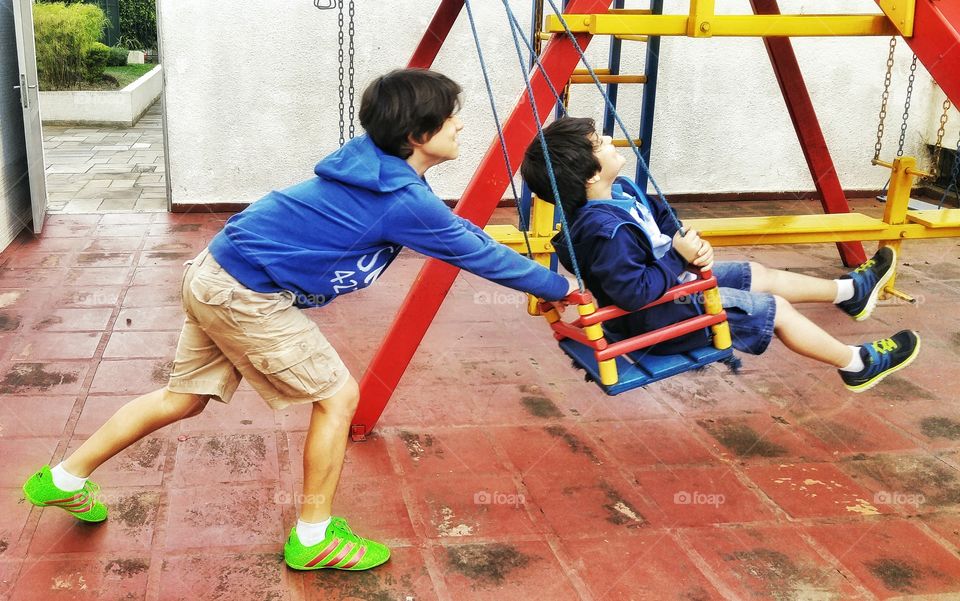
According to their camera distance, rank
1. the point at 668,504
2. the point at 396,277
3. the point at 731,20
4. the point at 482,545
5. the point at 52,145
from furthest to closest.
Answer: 1. the point at 52,145
2. the point at 396,277
3. the point at 731,20
4. the point at 668,504
5. the point at 482,545

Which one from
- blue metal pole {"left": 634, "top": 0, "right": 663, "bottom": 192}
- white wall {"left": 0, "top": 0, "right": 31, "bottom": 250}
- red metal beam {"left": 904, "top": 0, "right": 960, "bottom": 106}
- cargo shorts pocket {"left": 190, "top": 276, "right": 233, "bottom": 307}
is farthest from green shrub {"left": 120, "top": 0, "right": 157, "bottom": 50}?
cargo shorts pocket {"left": 190, "top": 276, "right": 233, "bottom": 307}

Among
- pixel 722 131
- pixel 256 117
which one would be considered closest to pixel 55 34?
pixel 256 117

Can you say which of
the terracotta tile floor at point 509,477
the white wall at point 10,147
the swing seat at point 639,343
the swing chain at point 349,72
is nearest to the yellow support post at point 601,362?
the swing seat at point 639,343

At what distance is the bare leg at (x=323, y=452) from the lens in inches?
113

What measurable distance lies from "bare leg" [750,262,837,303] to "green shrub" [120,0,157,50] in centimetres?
1785

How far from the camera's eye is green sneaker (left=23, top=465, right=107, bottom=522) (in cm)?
300

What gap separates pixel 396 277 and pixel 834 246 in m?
3.18

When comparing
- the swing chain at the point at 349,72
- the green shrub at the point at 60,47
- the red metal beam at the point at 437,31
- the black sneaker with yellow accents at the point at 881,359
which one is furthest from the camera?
the green shrub at the point at 60,47

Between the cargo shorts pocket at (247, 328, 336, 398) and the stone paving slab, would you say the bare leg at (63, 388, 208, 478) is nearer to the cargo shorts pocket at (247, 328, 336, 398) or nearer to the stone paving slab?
the cargo shorts pocket at (247, 328, 336, 398)

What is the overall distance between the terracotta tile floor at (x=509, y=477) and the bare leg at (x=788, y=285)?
604 millimetres

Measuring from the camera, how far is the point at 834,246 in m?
7.15

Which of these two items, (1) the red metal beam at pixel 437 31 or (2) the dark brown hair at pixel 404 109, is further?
(1) the red metal beam at pixel 437 31

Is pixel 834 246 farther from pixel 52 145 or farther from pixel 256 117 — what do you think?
pixel 52 145

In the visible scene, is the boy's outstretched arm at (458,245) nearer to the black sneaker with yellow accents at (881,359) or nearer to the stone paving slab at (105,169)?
the black sneaker with yellow accents at (881,359)
